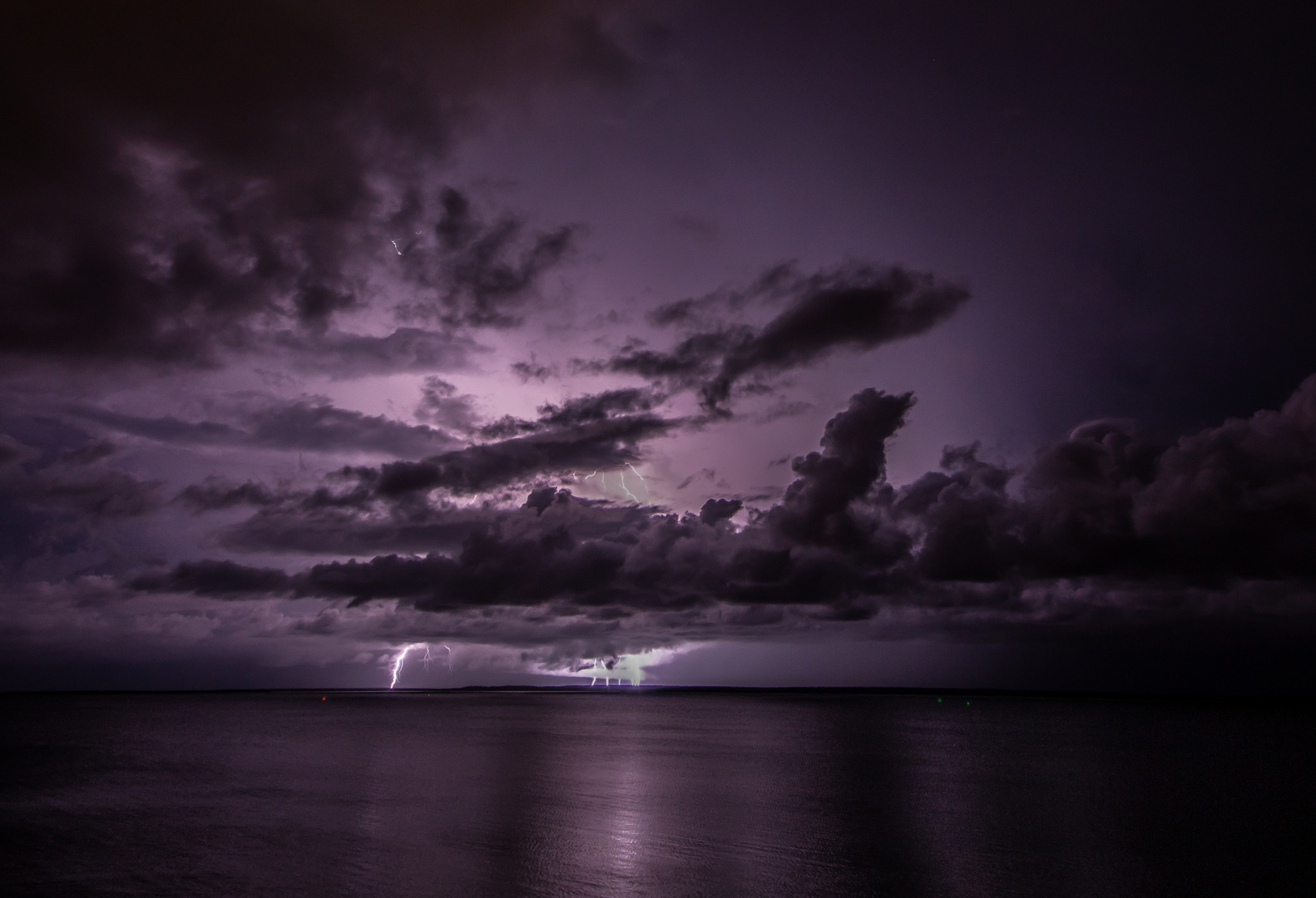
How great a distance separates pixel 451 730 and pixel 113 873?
95962 millimetres

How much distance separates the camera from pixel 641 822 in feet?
123

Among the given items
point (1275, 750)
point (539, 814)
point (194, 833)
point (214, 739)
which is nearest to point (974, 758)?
point (1275, 750)

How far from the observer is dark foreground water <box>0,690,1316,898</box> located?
2691 cm

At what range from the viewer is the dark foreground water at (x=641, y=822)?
26.9m

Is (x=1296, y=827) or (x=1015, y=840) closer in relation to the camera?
(x=1015, y=840)

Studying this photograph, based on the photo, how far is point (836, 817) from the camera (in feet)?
133

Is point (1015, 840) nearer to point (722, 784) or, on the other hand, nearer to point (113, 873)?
point (722, 784)

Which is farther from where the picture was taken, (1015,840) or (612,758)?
(612,758)

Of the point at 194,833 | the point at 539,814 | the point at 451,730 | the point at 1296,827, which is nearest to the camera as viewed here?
the point at 194,833

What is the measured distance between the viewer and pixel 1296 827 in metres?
41.4

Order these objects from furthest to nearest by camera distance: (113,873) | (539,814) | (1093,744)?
(1093,744), (539,814), (113,873)

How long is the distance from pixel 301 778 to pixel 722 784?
28.0m

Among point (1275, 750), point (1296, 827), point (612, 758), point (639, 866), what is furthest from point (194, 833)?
point (1275, 750)

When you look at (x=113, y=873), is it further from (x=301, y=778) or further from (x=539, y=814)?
(x=301, y=778)
